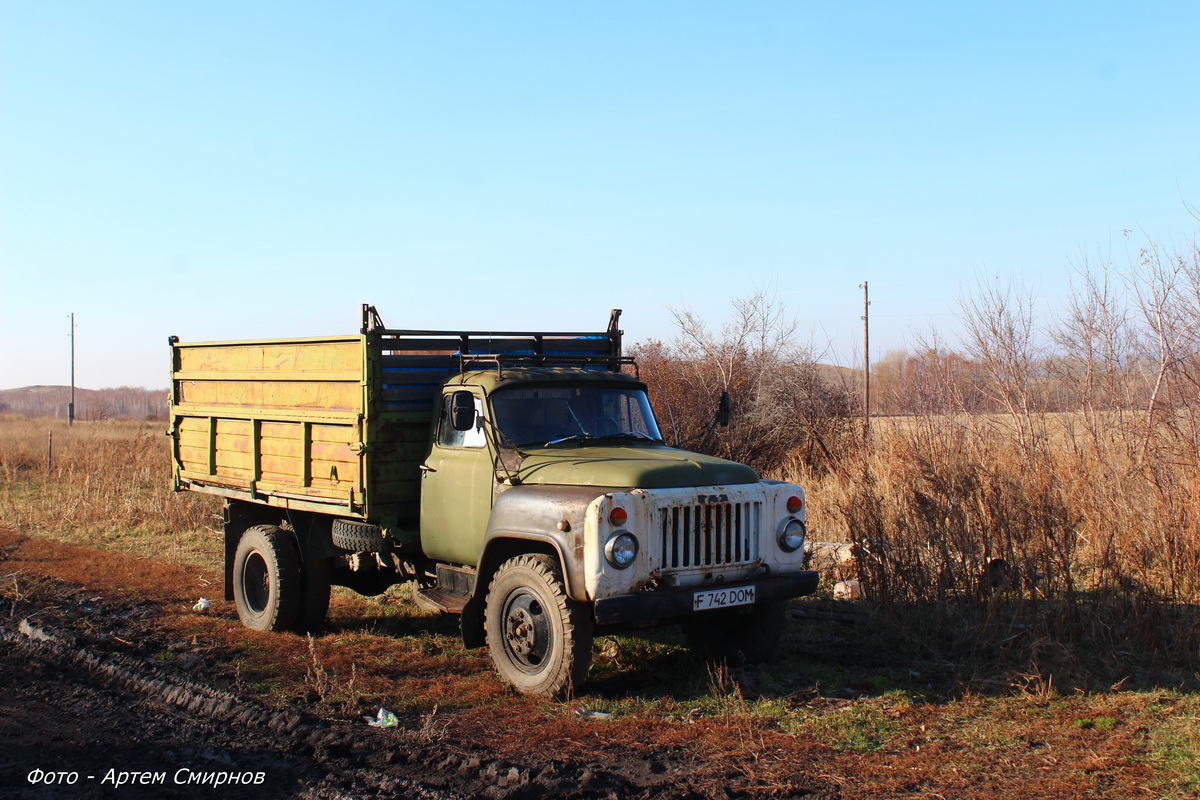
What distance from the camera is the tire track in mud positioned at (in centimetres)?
455

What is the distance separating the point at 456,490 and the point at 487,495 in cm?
41

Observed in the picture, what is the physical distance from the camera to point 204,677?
6.72 meters

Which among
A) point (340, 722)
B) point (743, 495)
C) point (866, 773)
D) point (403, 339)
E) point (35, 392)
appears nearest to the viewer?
point (866, 773)

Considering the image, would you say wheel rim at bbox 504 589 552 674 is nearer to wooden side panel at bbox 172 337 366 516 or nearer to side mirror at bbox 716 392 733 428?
wooden side panel at bbox 172 337 366 516

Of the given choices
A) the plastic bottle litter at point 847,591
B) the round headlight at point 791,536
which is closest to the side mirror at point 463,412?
the round headlight at point 791,536

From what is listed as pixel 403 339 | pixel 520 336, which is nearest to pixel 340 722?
pixel 403 339

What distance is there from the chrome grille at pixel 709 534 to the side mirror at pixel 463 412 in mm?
1826

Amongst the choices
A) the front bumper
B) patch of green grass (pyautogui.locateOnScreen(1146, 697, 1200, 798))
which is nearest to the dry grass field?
patch of green grass (pyautogui.locateOnScreen(1146, 697, 1200, 798))

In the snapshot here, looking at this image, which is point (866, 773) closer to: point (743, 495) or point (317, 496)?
point (743, 495)

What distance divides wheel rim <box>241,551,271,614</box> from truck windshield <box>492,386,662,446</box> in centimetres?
325

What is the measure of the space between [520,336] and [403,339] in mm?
1095

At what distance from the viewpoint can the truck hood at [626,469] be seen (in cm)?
603

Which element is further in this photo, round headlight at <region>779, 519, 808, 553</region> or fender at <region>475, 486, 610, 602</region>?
round headlight at <region>779, 519, 808, 553</region>

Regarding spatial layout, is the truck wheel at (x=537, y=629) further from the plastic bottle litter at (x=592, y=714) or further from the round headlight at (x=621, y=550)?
the round headlight at (x=621, y=550)
